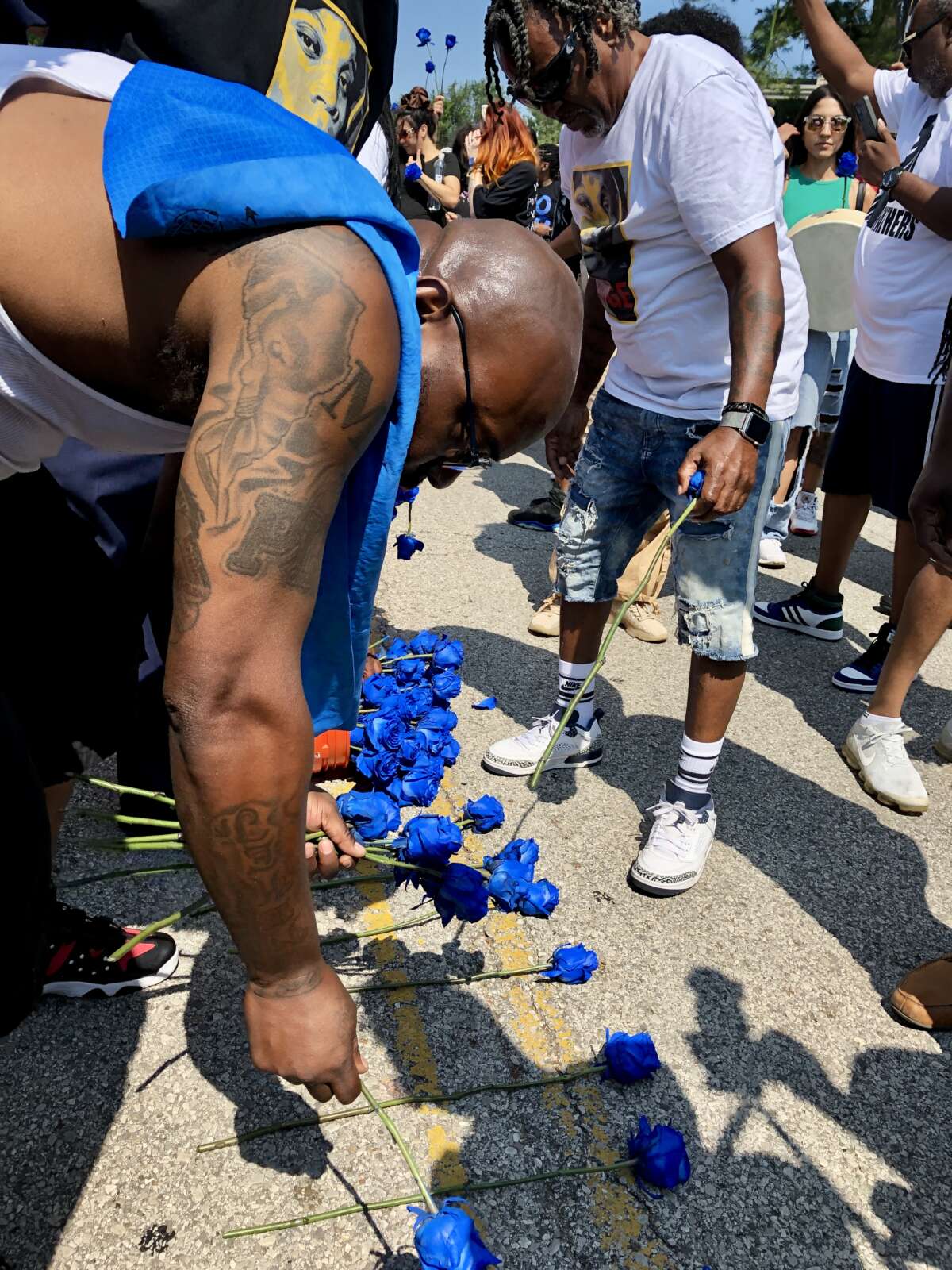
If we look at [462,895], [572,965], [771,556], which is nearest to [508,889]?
[462,895]

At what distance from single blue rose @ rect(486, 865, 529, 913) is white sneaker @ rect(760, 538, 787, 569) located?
3.64 m

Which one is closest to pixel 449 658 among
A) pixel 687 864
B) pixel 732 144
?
pixel 687 864

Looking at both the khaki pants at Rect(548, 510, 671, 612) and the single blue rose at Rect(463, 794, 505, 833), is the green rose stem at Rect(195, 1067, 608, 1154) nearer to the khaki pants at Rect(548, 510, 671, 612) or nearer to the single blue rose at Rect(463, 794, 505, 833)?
the single blue rose at Rect(463, 794, 505, 833)

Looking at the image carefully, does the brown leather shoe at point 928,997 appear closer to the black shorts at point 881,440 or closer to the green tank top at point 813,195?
the black shorts at point 881,440

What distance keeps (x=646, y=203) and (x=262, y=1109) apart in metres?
2.34

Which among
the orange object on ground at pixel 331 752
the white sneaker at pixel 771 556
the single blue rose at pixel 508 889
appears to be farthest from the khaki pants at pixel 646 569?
the single blue rose at pixel 508 889

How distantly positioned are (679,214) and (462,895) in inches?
69.9

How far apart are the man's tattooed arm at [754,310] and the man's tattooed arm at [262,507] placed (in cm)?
141

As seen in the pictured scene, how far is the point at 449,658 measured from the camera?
3.42 m

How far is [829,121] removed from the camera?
5254 mm

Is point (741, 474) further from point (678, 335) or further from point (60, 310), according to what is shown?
point (60, 310)

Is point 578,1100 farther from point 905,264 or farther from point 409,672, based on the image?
point 905,264

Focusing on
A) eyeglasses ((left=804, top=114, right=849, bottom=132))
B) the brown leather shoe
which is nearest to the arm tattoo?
the brown leather shoe

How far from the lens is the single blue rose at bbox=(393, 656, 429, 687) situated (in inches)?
134
